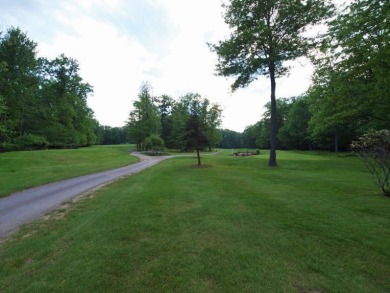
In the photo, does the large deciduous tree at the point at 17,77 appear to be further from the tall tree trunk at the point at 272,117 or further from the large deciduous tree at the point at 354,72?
the large deciduous tree at the point at 354,72

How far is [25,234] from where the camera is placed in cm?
625

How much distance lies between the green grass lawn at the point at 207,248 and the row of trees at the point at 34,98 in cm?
2742

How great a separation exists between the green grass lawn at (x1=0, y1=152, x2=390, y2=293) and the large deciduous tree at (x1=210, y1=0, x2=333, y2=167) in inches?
615

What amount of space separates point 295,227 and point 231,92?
64.7 ft

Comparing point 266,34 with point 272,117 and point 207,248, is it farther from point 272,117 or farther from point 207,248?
point 207,248

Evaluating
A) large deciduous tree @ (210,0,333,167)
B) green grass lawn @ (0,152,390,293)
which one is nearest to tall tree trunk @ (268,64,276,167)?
large deciduous tree @ (210,0,333,167)

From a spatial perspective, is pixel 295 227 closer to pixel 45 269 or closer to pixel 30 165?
pixel 45 269

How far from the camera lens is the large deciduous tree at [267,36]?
1975cm

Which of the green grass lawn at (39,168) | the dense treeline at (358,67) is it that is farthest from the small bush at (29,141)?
the dense treeline at (358,67)

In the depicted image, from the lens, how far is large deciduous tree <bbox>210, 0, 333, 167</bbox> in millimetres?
19750

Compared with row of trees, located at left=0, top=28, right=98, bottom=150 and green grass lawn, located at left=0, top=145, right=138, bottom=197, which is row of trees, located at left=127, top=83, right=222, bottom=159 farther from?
green grass lawn, located at left=0, top=145, right=138, bottom=197

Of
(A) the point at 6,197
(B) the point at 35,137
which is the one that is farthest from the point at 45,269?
(B) the point at 35,137

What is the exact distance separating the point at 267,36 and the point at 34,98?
36.4m

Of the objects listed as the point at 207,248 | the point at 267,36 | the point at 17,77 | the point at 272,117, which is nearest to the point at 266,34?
the point at 267,36
